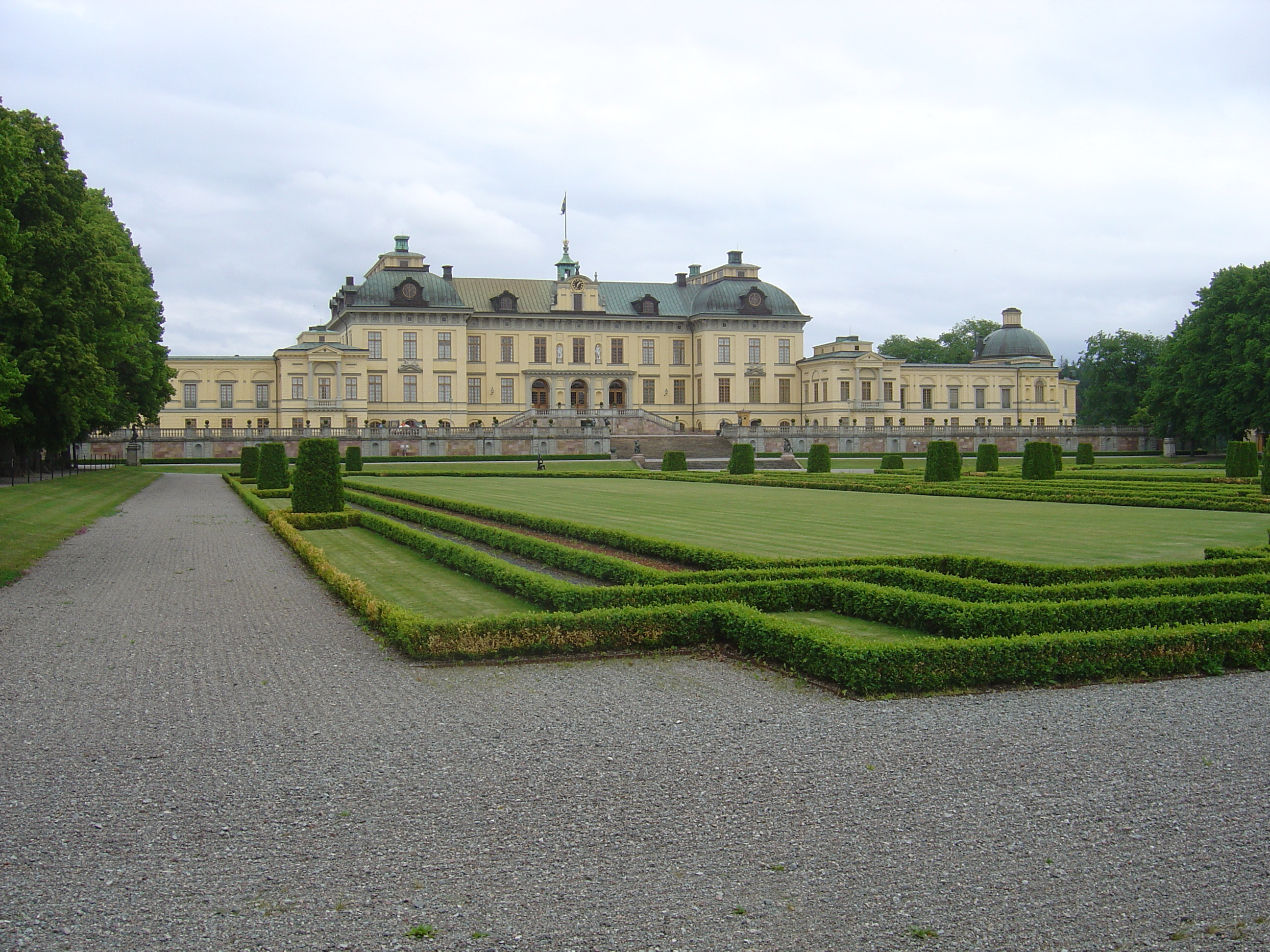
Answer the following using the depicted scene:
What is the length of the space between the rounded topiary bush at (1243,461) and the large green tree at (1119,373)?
5011 centimetres

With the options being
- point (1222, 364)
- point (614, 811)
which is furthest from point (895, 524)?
point (1222, 364)

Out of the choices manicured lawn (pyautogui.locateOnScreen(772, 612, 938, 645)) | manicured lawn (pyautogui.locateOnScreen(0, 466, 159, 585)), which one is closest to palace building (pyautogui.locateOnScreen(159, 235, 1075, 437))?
manicured lawn (pyautogui.locateOnScreen(0, 466, 159, 585))

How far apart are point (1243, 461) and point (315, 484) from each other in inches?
1003

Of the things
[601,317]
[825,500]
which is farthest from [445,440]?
[825,500]

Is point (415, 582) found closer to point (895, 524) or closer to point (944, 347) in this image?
point (895, 524)

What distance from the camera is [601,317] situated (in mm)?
72875

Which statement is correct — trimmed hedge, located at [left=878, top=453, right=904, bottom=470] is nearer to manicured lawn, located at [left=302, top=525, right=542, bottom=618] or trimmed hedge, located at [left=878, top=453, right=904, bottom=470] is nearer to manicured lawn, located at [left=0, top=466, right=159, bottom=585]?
manicured lawn, located at [left=0, top=466, right=159, bottom=585]

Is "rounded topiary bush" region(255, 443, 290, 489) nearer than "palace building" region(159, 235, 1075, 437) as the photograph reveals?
Yes

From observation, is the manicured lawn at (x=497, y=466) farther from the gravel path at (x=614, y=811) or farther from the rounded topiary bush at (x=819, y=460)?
the gravel path at (x=614, y=811)

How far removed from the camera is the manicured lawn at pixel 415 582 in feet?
34.9

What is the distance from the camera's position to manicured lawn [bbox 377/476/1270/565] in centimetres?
1367

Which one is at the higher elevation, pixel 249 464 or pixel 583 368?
pixel 583 368

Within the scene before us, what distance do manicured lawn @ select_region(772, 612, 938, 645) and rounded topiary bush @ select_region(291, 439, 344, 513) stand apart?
45.1ft

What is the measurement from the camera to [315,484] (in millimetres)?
21297
